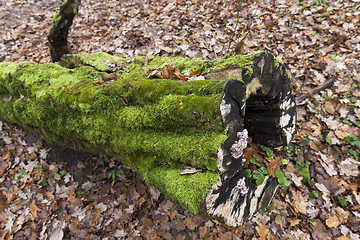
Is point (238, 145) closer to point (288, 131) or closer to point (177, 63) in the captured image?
point (288, 131)

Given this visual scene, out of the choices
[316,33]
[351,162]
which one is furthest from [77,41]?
[351,162]

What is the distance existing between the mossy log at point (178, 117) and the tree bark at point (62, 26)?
1.47 m

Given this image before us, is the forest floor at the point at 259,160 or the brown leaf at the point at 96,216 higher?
the forest floor at the point at 259,160

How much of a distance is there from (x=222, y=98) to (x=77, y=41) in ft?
22.2

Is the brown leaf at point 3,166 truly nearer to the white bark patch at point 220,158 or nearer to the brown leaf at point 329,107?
the white bark patch at point 220,158

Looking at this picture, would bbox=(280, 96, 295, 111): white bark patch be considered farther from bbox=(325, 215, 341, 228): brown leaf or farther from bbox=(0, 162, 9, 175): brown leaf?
bbox=(0, 162, 9, 175): brown leaf

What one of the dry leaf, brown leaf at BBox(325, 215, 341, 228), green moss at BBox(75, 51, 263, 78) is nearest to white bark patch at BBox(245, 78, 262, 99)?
green moss at BBox(75, 51, 263, 78)

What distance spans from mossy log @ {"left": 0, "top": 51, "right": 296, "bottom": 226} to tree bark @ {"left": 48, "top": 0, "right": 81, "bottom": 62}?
1.47 m

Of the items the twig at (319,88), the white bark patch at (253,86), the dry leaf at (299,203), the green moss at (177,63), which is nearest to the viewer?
the white bark patch at (253,86)

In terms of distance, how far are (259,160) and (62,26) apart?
16.7ft

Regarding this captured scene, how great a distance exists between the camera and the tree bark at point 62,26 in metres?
4.23

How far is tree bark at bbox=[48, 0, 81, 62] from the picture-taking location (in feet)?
13.9

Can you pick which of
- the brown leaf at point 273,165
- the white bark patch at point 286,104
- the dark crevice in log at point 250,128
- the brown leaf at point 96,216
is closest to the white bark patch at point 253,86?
the dark crevice in log at point 250,128

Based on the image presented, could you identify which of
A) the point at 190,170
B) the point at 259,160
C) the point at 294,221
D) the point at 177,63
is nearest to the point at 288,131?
the point at 259,160
